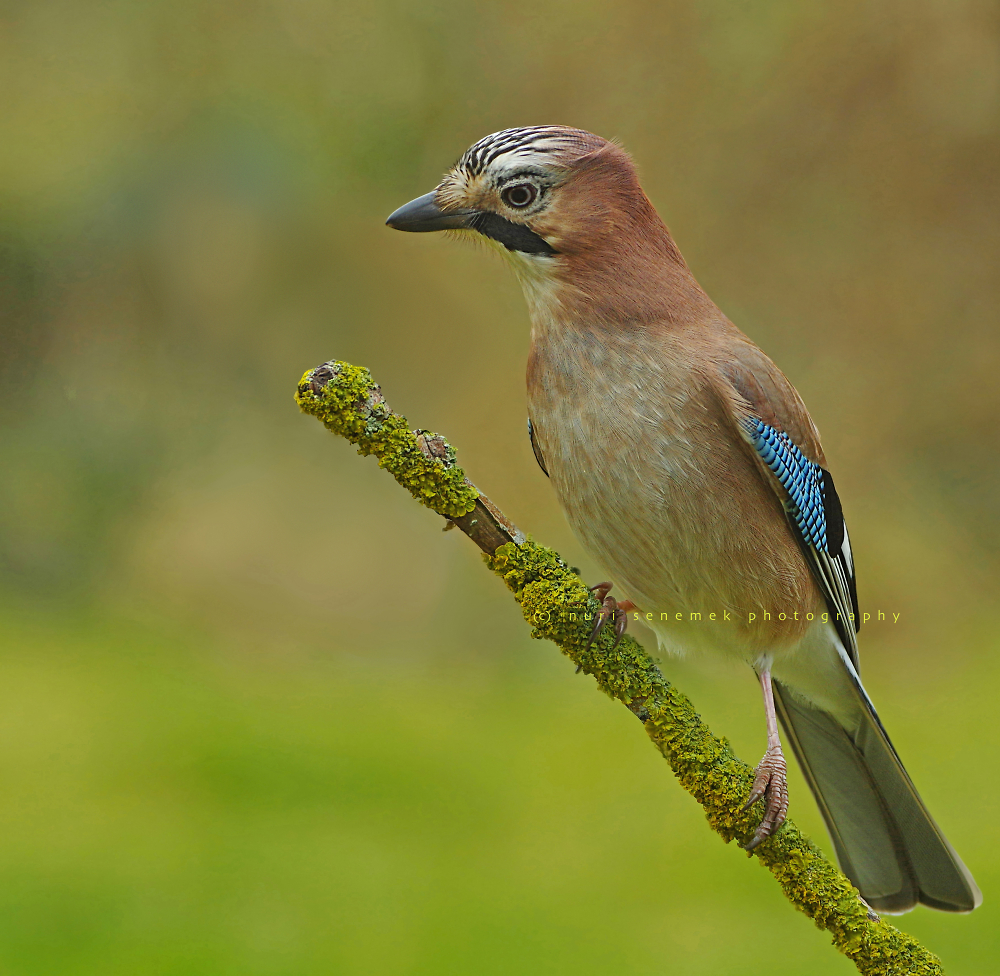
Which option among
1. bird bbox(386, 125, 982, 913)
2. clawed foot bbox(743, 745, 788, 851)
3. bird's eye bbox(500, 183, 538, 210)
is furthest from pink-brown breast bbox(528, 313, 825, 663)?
clawed foot bbox(743, 745, 788, 851)

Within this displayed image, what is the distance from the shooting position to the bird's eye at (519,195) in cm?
205

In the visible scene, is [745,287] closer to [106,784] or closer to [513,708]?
[513,708]

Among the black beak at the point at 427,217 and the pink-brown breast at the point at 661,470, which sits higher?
the black beak at the point at 427,217

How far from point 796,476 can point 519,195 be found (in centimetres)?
81

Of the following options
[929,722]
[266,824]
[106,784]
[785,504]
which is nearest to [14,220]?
[106,784]

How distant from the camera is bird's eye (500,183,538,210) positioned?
80.6 inches

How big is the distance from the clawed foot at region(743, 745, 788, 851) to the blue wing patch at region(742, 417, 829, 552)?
0.56 meters

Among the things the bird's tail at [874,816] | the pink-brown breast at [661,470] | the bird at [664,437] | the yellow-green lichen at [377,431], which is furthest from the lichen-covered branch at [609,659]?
the bird's tail at [874,816]

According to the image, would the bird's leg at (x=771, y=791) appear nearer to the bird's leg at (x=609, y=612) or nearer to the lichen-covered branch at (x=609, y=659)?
the lichen-covered branch at (x=609, y=659)

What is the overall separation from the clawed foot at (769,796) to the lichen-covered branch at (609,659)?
0.01 meters

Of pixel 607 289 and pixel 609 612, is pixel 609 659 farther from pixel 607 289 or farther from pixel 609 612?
pixel 607 289

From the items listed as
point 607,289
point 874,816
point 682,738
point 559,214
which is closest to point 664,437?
point 607,289

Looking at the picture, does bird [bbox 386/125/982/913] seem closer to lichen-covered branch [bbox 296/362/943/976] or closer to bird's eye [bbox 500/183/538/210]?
bird's eye [bbox 500/183/538/210]

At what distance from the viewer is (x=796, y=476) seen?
7.42 feet
